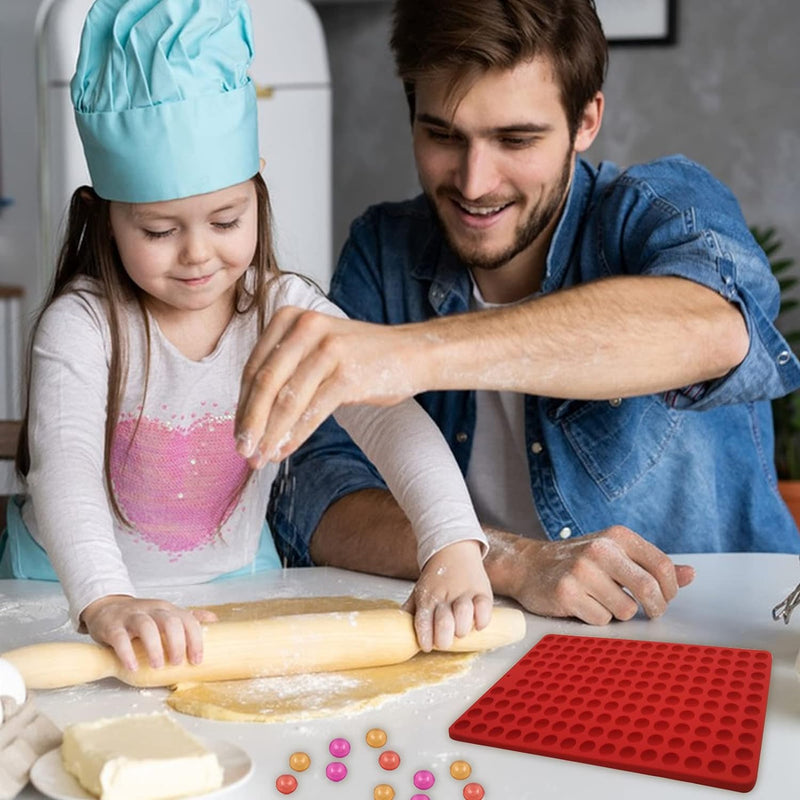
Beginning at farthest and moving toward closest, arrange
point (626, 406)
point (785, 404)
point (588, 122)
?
point (785, 404)
point (588, 122)
point (626, 406)

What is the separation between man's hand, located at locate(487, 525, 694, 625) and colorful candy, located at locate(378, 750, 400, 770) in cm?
40

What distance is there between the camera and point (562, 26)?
1.55 meters

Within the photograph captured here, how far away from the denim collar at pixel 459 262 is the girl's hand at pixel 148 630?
2.95 ft

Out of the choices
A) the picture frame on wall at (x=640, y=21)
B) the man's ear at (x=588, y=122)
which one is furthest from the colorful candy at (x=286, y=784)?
the picture frame on wall at (x=640, y=21)

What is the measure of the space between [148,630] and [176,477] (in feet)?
1.48

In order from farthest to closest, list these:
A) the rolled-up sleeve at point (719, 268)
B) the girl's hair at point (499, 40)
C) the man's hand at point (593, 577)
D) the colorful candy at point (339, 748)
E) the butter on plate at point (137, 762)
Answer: the girl's hair at point (499, 40), the rolled-up sleeve at point (719, 268), the man's hand at point (593, 577), the colorful candy at point (339, 748), the butter on plate at point (137, 762)

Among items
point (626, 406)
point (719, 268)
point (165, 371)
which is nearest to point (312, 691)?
point (165, 371)

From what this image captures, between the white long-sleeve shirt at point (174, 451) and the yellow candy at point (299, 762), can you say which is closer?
the yellow candy at point (299, 762)

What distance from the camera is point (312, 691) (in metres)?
0.91

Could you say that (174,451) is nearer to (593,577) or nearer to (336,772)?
(593,577)

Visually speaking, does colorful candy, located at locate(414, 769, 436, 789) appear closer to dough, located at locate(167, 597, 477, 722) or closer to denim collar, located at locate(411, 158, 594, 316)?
dough, located at locate(167, 597, 477, 722)

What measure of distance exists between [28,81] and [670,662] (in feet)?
9.69

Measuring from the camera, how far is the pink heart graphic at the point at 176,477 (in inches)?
52.2

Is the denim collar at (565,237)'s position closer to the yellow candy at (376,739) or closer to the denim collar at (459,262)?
the denim collar at (459,262)
